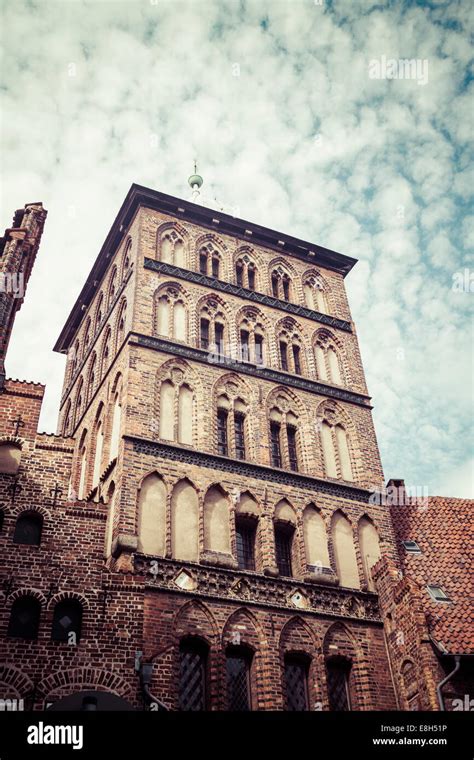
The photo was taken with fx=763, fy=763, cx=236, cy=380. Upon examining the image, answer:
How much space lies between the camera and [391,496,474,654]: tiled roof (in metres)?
15.7

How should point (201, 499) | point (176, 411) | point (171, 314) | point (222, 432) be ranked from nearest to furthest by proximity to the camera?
point (201, 499)
point (176, 411)
point (222, 432)
point (171, 314)

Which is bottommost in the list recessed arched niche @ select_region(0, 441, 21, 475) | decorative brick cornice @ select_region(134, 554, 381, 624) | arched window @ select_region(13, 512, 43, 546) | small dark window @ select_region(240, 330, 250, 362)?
decorative brick cornice @ select_region(134, 554, 381, 624)

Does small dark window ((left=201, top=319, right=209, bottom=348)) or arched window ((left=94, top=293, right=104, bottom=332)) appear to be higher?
arched window ((left=94, top=293, right=104, bottom=332))

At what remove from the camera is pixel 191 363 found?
19344mm

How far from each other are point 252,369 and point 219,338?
4.41ft

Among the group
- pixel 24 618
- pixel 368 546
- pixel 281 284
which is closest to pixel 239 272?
pixel 281 284

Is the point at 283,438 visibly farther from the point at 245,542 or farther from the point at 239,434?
the point at 245,542

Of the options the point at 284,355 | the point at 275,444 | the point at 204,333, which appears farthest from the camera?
the point at 284,355

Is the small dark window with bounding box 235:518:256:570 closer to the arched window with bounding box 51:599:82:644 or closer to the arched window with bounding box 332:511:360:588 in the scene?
the arched window with bounding box 332:511:360:588

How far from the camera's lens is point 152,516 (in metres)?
16.1

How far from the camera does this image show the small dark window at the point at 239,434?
18.6 meters

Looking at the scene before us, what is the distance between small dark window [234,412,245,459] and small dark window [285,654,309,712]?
4880mm

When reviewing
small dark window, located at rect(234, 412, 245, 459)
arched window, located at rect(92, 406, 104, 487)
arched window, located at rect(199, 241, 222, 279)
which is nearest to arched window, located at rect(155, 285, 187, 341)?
arched window, located at rect(199, 241, 222, 279)

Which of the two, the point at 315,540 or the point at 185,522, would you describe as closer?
the point at 185,522
